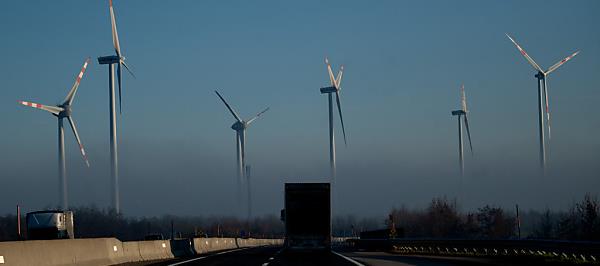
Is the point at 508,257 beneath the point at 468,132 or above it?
beneath

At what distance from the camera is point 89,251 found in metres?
28.0

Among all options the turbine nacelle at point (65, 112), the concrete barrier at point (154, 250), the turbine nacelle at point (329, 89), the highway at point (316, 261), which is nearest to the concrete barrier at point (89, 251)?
the concrete barrier at point (154, 250)

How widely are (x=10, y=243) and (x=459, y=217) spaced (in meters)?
126

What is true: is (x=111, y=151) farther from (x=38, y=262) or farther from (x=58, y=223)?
(x=38, y=262)

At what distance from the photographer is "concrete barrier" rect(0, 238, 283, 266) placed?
21047 mm

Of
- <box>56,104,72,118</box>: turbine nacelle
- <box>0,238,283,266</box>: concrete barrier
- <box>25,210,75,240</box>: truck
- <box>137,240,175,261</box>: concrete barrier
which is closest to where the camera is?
<box>0,238,283,266</box>: concrete barrier

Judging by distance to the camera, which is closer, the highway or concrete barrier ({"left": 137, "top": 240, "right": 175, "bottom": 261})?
the highway

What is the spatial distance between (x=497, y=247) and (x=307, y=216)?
9.72 metres

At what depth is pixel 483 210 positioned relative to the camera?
13512cm

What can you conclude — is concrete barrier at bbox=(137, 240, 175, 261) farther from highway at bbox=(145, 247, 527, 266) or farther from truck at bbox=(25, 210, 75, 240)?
truck at bbox=(25, 210, 75, 240)

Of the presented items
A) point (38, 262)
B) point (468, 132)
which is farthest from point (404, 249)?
point (468, 132)

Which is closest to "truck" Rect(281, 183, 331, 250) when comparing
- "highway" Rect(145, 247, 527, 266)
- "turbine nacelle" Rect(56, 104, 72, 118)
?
"highway" Rect(145, 247, 527, 266)

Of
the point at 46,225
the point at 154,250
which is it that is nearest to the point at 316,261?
the point at 154,250

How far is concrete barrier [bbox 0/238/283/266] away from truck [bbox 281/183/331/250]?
20.0 ft
